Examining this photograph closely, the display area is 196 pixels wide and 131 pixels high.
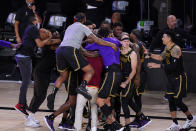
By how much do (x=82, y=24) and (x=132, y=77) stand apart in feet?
3.81

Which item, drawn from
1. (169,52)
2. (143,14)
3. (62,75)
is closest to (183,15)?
(143,14)

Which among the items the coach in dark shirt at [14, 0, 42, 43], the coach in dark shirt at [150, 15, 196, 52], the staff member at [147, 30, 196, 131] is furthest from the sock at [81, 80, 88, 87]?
the coach in dark shirt at [150, 15, 196, 52]

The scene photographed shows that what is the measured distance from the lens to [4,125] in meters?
9.87

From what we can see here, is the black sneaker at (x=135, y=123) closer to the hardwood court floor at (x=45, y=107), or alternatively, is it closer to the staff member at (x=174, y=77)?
the hardwood court floor at (x=45, y=107)

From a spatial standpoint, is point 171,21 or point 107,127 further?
point 171,21

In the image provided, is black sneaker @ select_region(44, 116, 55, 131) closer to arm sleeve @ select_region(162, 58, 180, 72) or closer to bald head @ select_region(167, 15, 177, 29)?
arm sleeve @ select_region(162, 58, 180, 72)

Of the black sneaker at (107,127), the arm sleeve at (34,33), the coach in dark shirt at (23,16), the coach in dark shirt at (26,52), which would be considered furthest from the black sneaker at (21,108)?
the coach in dark shirt at (23,16)

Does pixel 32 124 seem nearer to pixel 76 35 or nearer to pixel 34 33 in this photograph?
pixel 34 33

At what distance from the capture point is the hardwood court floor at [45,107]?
32.1ft

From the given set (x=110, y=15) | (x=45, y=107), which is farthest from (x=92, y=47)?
(x=110, y=15)

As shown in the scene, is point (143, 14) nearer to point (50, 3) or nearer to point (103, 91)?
point (50, 3)

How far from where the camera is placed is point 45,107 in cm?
1136

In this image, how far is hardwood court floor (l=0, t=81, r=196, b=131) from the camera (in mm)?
9797

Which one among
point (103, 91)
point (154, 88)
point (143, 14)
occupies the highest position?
point (143, 14)
